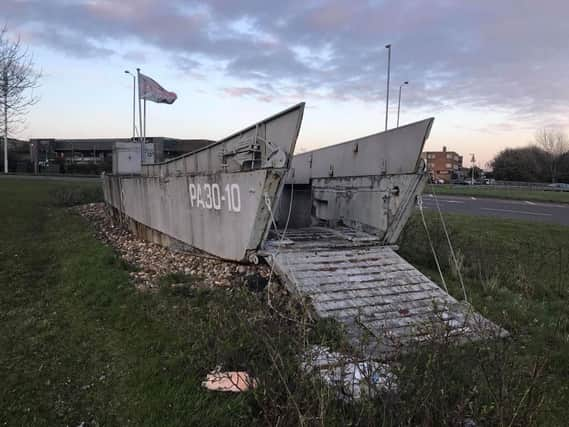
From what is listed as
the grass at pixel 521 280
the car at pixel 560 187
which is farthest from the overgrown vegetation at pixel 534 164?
the grass at pixel 521 280

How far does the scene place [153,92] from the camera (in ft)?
42.7

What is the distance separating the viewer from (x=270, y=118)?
225 inches

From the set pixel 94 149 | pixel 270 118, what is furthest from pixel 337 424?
pixel 94 149

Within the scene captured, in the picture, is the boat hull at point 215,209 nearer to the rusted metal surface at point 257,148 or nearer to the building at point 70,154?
the rusted metal surface at point 257,148

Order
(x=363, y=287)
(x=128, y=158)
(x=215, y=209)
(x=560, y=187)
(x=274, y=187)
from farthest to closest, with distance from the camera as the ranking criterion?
(x=560, y=187)
(x=128, y=158)
(x=215, y=209)
(x=274, y=187)
(x=363, y=287)

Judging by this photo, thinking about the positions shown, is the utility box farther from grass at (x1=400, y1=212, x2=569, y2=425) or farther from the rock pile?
grass at (x1=400, y1=212, x2=569, y2=425)

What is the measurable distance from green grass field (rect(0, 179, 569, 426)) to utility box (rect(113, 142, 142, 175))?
6.13 meters

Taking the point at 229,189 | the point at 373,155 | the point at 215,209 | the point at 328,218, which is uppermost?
the point at 373,155

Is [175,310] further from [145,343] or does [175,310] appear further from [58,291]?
[58,291]

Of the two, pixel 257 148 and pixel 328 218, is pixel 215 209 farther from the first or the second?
pixel 328 218

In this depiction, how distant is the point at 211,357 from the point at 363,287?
2199 millimetres

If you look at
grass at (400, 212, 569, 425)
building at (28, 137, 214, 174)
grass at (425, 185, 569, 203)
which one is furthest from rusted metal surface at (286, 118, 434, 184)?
building at (28, 137, 214, 174)

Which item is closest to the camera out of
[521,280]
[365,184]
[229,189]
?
[229,189]

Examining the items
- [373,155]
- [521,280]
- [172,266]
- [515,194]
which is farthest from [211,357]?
[515,194]
